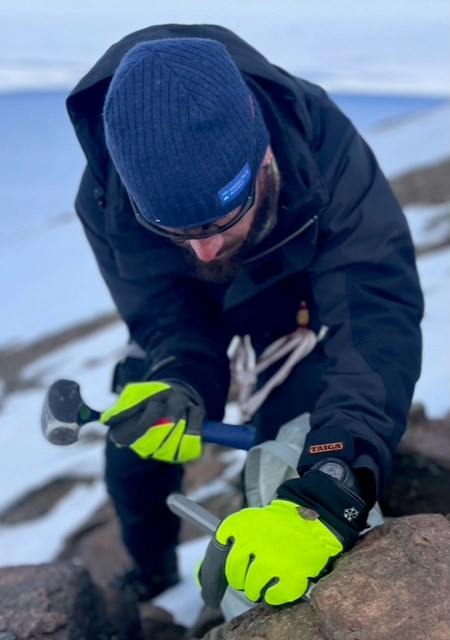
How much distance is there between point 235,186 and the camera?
1.72 meters

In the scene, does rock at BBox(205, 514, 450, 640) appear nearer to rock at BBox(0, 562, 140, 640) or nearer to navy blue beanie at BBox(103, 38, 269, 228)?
rock at BBox(0, 562, 140, 640)

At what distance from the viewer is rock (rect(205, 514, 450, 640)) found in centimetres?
140

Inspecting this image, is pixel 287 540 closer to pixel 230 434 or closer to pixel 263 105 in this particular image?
pixel 230 434

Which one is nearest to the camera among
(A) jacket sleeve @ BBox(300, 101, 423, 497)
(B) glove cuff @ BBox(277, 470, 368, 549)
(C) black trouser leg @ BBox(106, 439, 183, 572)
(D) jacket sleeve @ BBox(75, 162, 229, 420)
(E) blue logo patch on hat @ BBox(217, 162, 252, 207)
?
(B) glove cuff @ BBox(277, 470, 368, 549)

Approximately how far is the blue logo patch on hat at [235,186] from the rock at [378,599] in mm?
774

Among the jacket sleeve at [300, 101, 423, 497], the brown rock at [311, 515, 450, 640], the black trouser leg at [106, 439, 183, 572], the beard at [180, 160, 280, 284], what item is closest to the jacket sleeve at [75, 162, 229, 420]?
the beard at [180, 160, 280, 284]

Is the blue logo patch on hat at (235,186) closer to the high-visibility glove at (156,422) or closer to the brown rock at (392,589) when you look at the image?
the high-visibility glove at (156,422)

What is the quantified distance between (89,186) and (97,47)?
14.6 ft

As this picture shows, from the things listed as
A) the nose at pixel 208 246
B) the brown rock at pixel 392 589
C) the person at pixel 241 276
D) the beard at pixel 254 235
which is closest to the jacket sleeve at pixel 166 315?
the person at pixel 241 276

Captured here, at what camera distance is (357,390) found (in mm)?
1822

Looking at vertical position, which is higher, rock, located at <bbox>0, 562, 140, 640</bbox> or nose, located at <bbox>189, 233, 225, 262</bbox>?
nose, located at <bbox>189, 233, 225, 262</bbox>

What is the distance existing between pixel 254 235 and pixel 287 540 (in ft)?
2.68

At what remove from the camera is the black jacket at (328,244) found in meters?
1.85

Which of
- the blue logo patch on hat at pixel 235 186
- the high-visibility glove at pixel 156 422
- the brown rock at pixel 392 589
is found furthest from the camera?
the high-visibility glove at pixel 156 422
